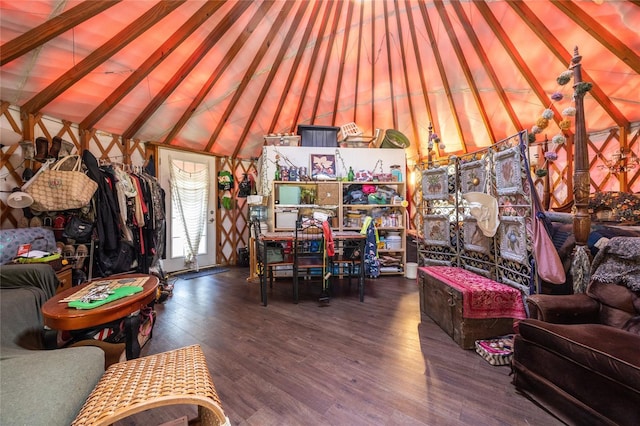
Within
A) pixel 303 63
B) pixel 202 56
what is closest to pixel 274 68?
pixel 303 63

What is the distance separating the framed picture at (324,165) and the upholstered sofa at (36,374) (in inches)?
136

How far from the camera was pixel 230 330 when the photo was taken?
241cm

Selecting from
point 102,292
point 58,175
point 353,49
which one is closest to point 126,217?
point 58,175

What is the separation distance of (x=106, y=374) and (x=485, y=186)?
3333mm

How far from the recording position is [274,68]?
3.73m

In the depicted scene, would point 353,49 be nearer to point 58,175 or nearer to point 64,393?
point 58,175

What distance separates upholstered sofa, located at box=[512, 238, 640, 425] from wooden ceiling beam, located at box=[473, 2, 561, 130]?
218 cm

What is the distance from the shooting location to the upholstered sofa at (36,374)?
86 centimetres

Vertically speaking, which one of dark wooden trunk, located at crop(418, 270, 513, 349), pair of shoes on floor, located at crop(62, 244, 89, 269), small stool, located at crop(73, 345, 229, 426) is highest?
pair of shoes on floor, located at crop(62, 244, 89, 269)

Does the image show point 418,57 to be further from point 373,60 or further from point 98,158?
point 98,158

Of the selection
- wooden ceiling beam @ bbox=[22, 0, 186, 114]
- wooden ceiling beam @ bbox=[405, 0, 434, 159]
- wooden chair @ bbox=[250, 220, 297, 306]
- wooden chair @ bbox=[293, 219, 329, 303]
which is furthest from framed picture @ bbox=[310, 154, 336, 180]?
wooden ceiling beam @ bbox=[22, 0, 186, 114]

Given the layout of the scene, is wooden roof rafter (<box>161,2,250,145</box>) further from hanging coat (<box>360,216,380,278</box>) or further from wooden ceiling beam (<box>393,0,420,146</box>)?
hanging coat (<box>360,216,380,278</box>)

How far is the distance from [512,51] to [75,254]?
5.75 m

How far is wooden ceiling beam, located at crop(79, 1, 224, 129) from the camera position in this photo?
258cm
